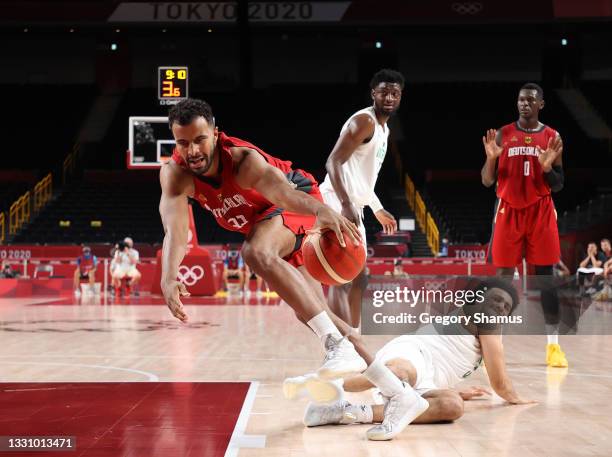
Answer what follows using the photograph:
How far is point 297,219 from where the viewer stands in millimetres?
4066

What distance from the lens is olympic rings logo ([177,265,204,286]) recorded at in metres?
15.4

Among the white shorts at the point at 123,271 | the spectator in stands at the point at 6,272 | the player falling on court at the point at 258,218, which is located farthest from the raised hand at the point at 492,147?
the spectator in stands at the point at 6,272

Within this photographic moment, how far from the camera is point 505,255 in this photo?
19.8 feet

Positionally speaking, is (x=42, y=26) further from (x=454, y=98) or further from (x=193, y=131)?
(x=193, y=131)

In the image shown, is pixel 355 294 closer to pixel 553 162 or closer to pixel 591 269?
pixel 553 162

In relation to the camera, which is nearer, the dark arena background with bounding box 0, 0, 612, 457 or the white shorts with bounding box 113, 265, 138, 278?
the dark arena background with bounding box 0, 0, 612, 457

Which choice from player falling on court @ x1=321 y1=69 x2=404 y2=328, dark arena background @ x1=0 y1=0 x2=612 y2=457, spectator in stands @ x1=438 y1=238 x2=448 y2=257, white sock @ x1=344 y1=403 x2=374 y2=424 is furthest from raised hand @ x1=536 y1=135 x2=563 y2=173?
spectator in stands @ x1=438 y1=238 x2=448 y2=257

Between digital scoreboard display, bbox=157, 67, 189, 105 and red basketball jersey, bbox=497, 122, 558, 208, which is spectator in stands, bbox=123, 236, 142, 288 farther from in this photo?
red basketball jersey, bbox=497, 122, 558, 208

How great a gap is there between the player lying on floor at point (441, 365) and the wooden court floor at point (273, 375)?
8cm

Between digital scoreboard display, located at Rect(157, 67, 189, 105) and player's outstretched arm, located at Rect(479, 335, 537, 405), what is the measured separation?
10964 mm

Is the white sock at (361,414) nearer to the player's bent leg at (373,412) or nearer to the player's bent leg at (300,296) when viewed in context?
the player's bent leg at (373,412)

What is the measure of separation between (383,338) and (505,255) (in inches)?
108

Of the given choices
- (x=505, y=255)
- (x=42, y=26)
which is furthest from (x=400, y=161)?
(x=505, y=255)

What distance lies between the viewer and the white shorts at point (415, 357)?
394 centimetres
